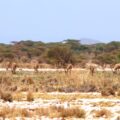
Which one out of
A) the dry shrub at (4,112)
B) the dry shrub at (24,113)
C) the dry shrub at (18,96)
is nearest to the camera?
the dry shrub at (4,112)

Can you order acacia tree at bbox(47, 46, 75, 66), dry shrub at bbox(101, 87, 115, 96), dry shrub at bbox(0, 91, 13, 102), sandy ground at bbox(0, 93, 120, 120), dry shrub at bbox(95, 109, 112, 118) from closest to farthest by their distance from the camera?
dry shrub at bbox(95, 109, 112, 118), sandy ground at bbox(0, 93, 120, 120), dry shrub at bbox(0, 91, 13, 102), dry shrub at bbox(101, 87, 115, 96), acacia tree at bbox(47, 46, 75, 66)

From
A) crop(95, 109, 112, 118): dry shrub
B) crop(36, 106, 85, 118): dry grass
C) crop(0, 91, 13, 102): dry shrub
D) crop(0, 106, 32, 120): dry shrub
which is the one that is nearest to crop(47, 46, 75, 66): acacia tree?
crop(0, 91, 13, 102): dry shrub

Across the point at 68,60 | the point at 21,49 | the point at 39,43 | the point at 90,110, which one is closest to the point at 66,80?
the point at 90,110

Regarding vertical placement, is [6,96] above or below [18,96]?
above

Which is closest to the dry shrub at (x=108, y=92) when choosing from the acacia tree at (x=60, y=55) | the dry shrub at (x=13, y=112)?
the dry shrub at (x=13, y=112)

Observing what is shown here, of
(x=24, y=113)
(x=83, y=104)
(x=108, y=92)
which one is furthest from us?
(x=108, y=92)

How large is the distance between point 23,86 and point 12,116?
12.3 meters

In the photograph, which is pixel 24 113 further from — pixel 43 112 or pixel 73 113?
pixel 73 113

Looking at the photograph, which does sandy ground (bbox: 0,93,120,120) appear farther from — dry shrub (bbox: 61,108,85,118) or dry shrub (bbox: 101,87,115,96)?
dry shrub (bbox: 101,87,115,96)

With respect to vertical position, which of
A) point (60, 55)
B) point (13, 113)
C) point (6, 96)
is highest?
point (60, 55)


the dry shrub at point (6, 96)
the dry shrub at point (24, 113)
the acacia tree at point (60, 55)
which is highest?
the acacia tree at point (60, 55)

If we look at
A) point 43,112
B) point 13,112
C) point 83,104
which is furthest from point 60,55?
point 13,112

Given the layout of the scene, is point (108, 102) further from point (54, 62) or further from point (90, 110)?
point (54, 62)

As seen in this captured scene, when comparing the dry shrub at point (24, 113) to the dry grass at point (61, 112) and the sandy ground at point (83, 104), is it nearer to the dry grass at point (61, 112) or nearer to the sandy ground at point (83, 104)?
the dry grass at point (61, 112)
